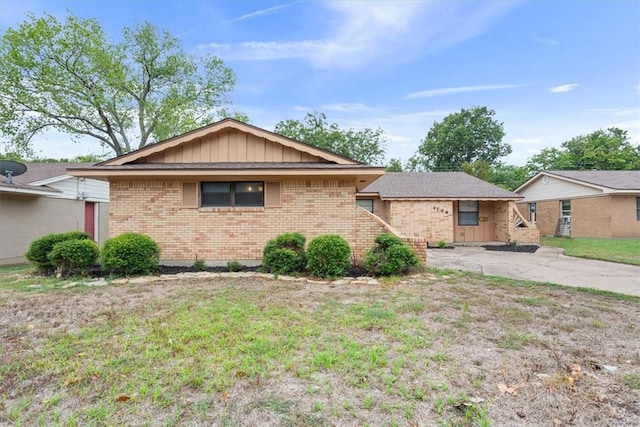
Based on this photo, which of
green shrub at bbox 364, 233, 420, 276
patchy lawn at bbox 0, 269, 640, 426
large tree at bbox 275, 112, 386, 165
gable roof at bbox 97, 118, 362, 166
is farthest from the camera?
large tree at bbox 275, 112, 386, 165

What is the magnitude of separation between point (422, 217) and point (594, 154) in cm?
3211

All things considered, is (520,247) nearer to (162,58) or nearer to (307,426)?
(307,426)

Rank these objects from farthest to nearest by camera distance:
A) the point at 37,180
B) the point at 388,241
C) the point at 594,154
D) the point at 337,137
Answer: the point at 594,154, the point at 337,137, the point at 37,180, the point at 388,241

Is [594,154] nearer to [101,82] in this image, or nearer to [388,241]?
[388,241]

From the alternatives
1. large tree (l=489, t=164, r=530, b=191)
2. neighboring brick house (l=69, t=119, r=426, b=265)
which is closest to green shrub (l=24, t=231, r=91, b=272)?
neighboring brick house (l=69, t=119, r=426, b=265)

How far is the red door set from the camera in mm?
13500

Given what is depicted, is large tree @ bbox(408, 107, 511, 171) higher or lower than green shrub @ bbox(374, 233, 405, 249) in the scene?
higher

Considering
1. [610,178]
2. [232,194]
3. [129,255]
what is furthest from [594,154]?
[129,255]

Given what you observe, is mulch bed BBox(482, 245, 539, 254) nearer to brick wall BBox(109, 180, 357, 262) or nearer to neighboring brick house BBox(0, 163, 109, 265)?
brick wall BBox(109, 180, 357, 262)

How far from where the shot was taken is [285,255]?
7.44 m

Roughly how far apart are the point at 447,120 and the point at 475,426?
4847 centimetres

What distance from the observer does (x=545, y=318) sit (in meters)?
4.43

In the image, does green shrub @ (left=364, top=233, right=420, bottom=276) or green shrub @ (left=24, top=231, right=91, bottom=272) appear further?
green shrub @ (left=24, top=231, right=91, bottom=272)

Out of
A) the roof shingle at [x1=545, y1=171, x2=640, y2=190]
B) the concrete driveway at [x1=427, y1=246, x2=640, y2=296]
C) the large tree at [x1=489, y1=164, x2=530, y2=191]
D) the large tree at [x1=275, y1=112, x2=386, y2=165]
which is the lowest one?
the concrete driveway at [x1=427, y1=246, x2=640, y2=296]
